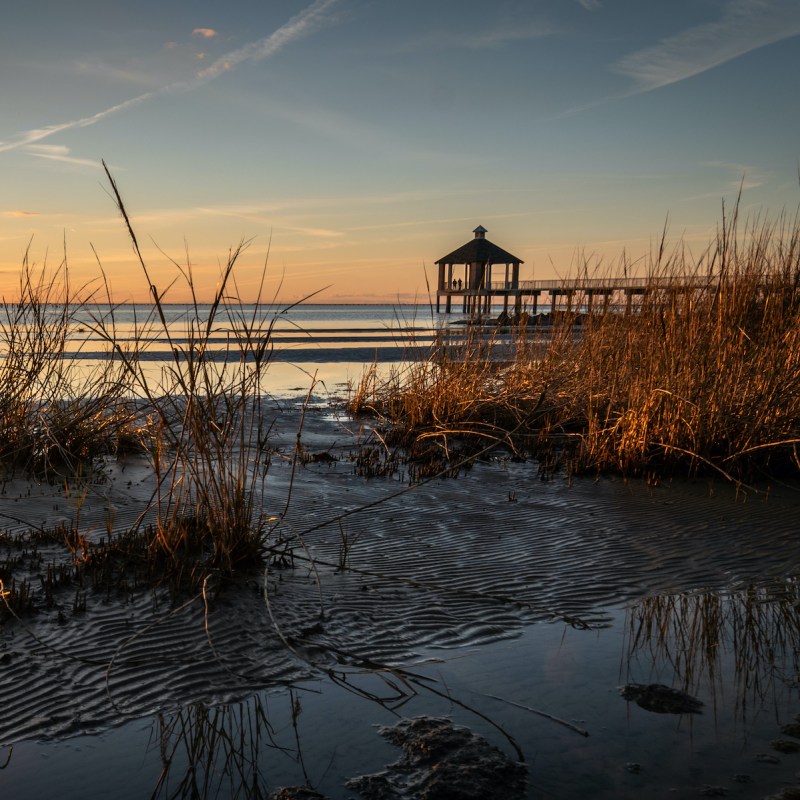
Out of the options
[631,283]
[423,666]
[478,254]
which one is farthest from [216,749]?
[478,254]

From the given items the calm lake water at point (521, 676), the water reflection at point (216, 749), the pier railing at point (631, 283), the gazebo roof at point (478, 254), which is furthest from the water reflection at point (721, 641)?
the gazebo roof at point (478, 254)

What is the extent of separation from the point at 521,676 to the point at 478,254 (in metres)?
35.0

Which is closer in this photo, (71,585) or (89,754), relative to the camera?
(89,754)

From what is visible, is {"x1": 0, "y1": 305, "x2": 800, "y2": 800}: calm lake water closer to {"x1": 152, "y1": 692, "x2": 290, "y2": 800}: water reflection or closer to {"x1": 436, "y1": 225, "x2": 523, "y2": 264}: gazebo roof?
{"x1": 152, "y1": 692, "x2": 290, "y2": 800}: water reflection

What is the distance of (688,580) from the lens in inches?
126

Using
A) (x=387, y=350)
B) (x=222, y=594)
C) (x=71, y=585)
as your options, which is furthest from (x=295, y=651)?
(x=387, y=350)

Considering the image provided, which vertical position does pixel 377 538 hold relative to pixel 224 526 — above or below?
A: below

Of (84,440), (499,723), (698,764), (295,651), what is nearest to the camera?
(698,764)

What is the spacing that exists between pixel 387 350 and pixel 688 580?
62.3 ft

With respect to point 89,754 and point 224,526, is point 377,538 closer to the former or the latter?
point 224,526

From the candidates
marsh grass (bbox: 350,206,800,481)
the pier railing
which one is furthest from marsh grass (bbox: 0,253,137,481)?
the pier railing

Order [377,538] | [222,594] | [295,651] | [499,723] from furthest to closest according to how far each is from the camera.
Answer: [377,538]
[222,594]
[295,651]
[499,723]

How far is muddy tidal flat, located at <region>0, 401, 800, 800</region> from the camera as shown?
180cm

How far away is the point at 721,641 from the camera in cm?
253
